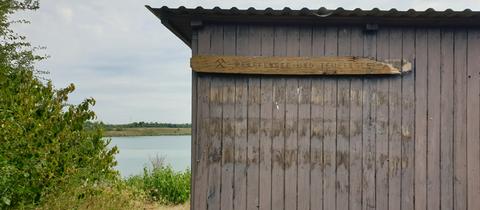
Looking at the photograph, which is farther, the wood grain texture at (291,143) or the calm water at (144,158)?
the calm water at (144,158)

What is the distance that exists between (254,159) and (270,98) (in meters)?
0.74

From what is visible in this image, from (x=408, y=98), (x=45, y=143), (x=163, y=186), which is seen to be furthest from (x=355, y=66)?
(x=163, y=186)

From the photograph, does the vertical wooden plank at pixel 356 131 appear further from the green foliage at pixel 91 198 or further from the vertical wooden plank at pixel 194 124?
the green foliage at pixel 91 198

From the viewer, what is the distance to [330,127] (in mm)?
5891

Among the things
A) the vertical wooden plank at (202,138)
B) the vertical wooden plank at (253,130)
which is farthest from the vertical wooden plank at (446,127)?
the vertical wooden plank at (202,138)

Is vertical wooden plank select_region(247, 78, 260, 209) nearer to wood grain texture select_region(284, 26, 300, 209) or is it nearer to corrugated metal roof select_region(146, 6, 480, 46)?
wood grain texture select_region(284, 26, 300, 209)

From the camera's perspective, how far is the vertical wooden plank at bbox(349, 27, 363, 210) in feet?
19.3

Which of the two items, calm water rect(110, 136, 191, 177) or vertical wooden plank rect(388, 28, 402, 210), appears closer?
vertical wooden plank rect(388, 28, 402, 210)

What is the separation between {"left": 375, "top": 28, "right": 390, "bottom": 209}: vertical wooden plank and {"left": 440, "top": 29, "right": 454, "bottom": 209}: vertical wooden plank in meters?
0.64

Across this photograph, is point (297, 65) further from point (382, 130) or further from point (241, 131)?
point (382, 130)

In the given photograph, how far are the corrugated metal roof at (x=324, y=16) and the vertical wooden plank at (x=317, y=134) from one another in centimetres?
30

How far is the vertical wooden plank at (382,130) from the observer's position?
19.3 ft

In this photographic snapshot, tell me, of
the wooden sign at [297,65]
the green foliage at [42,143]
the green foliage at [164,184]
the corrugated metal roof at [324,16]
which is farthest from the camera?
the green foliage at [164,184]

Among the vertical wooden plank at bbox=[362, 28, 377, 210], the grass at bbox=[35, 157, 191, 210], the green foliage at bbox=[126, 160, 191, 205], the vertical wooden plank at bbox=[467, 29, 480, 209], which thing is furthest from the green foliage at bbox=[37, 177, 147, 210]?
the vertical wooden plank at bbox=[467, 29, 480, 209]
